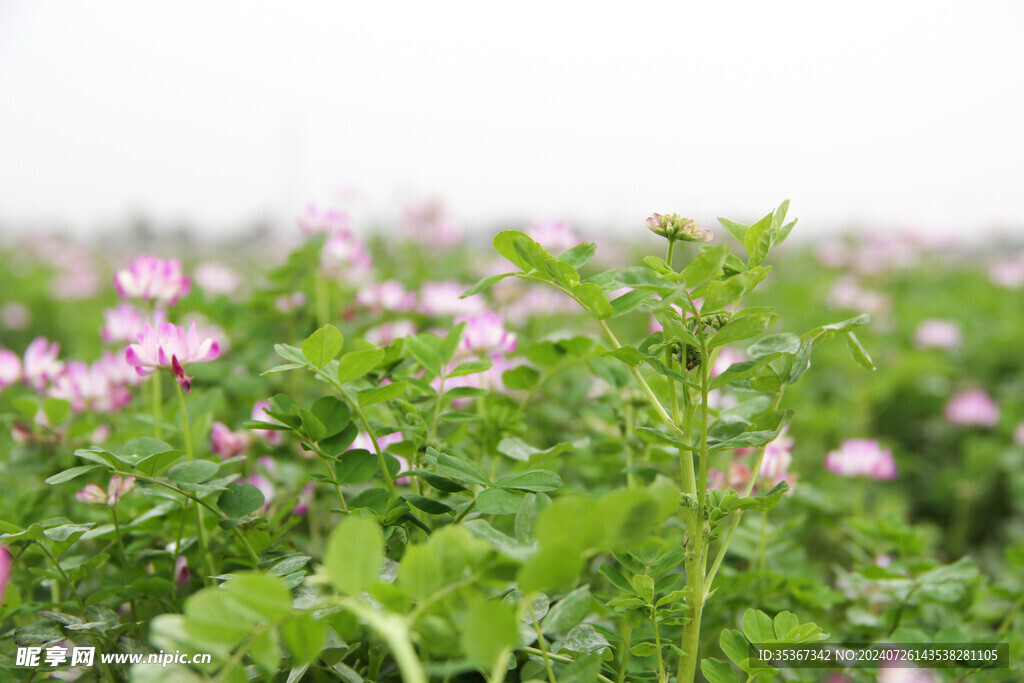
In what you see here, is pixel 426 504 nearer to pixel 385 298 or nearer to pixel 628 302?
pixel 628 302

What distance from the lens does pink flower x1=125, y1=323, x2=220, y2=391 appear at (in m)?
0.88

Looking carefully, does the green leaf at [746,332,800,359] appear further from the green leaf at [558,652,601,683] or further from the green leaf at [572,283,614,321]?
the green leaf at [558,652,601,683]

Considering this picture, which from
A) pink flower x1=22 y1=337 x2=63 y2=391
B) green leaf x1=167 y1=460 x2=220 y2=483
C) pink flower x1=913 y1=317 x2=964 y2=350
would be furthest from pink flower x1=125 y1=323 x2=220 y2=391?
pink flower x1=913 y1=317 x2=964 y2=350

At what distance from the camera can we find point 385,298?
1853 millimetres

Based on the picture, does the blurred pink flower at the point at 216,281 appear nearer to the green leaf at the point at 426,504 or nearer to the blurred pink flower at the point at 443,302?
the blurred pink flower at the point at 443,302

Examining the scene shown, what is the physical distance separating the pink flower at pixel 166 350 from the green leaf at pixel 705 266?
0.59 m

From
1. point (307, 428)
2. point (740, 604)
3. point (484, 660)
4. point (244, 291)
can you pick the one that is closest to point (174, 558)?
point (307, 428)

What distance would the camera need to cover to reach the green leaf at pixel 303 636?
0.49 m

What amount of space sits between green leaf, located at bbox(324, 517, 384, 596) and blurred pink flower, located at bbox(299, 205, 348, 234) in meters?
1.40

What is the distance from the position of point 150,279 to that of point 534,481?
86cm

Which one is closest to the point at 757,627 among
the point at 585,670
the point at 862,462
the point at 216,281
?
the point at 585,670

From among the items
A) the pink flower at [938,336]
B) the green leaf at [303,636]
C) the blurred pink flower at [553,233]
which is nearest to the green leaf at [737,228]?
the green leaf at [303,636]

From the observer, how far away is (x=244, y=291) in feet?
10.2

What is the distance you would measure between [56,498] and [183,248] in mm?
5458
